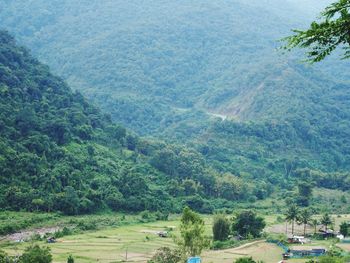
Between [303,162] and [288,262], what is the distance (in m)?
77.7

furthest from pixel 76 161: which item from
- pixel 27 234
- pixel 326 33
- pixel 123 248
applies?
pixel 326 33

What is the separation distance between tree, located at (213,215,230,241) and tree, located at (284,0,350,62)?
46366 millimetres

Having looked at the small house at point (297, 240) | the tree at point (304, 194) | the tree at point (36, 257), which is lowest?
the small house at point (297, 240)

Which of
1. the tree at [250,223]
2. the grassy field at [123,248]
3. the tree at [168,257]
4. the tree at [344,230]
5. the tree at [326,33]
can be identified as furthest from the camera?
the tree at [250,223]

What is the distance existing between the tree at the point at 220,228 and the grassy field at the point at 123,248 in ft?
10.7

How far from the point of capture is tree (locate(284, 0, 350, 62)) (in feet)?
29.7

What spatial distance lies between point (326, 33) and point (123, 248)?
43.1 meters

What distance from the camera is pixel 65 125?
8281 cm

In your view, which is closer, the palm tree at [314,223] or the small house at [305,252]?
the small house at [305,252]

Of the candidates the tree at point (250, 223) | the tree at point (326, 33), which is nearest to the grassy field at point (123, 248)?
the tree at point (250, 223)

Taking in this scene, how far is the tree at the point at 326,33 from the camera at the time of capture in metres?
9.07

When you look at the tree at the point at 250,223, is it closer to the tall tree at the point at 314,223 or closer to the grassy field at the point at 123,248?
the grassy field at the point at 123,248

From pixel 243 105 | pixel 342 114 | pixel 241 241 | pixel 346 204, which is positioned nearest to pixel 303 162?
pixel 346 204

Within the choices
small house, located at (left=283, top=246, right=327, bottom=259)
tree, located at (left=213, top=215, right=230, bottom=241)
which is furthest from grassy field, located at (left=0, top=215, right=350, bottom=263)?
tree, located at (left=213, top=215, right=230, bottom=241)
